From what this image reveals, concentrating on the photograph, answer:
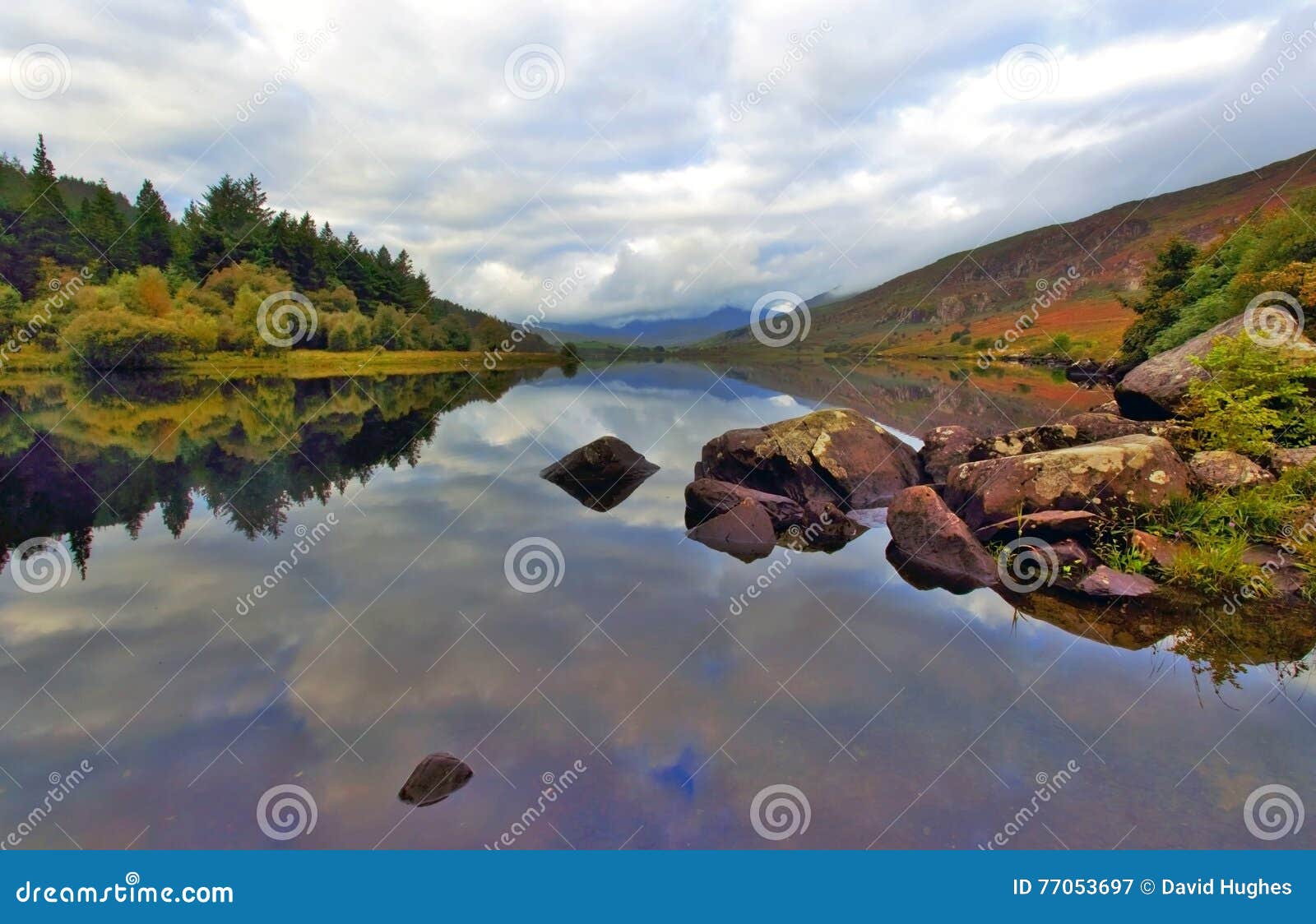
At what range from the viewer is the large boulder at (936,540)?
13.0 m

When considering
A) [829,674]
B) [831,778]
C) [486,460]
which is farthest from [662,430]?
[831,778]

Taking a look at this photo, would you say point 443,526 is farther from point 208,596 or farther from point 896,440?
point 896,440

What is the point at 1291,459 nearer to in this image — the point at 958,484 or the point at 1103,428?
the point at 1103,428

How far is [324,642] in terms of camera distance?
10039mm

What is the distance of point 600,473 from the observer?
70.0 ft

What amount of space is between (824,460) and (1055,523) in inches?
258

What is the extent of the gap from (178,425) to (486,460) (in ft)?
64.5

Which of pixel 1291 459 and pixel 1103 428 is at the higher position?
pixel 1103 428

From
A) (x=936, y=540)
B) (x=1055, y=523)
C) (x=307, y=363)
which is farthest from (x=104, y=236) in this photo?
(x=1055, y=523)

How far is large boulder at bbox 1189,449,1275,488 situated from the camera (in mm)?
14156

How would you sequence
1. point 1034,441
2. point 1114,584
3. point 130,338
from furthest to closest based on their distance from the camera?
point 130,338, point 1034,441, point 1114,584

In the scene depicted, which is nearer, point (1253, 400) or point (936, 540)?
point (936, 540)

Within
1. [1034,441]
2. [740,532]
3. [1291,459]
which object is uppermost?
[1034,441]

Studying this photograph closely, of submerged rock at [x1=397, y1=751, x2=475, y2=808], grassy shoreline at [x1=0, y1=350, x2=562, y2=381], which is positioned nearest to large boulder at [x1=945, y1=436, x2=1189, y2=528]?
submerged rock at [x1=397, y1=751, x2=475, y2=808]
